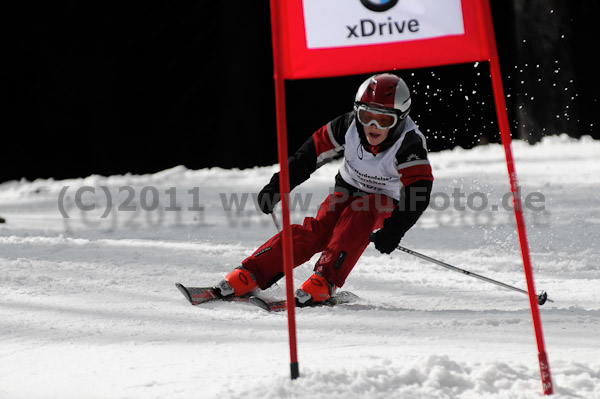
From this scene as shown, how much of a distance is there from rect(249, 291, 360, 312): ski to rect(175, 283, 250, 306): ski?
11 centimetres

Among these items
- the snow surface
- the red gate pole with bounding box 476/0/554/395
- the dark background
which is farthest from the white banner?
Answer: the dark background

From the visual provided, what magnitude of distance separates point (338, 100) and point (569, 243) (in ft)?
31.1

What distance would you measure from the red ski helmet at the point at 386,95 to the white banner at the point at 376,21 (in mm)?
1277

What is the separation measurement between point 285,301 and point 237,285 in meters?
0.27

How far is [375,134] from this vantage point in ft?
13.5

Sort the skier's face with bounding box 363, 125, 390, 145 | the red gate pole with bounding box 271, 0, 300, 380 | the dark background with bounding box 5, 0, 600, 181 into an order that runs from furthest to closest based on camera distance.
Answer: the dark background with bounding box 5, 0, 600, 181
the skier's face with bounding box 363, 125, 390, 145
the red gate pole with bounding box 271, 0, 300, 380

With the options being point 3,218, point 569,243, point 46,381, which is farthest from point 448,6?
point 3,218

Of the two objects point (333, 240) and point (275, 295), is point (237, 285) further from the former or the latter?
point (333, 240)

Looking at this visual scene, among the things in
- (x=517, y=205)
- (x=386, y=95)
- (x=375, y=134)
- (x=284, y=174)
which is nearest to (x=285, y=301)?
(x=375, y=134)

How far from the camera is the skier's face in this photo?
13.4 ft

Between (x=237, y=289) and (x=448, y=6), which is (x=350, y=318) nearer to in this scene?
(x=237, y=289)

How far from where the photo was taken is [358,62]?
108 inches

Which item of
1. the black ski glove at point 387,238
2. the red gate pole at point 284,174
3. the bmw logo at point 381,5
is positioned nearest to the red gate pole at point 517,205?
the bmw logo at point 381,5

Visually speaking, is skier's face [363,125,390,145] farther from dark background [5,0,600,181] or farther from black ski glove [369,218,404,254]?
dark background [5,0,600,181]
